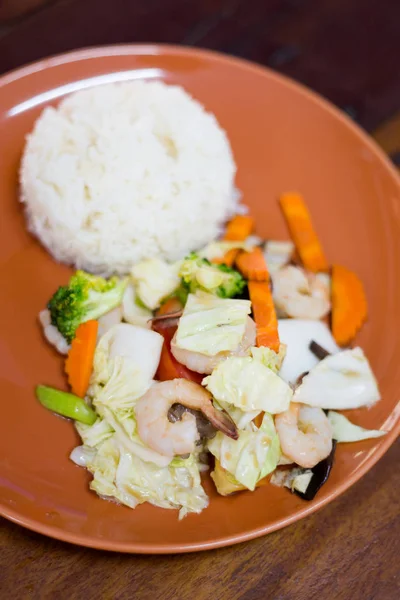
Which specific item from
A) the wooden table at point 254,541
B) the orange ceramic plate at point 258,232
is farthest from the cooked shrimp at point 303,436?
the wooden table at point 254,541

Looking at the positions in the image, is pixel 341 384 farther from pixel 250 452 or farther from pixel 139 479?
pixel 139 479

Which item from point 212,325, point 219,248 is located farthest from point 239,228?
point 212,325

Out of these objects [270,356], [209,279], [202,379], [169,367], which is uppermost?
[209,279]

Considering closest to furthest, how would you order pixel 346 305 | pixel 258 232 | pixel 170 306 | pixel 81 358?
pixel 81 358 < pixel 170 306 < pixel 346 305 < pixel 258 232

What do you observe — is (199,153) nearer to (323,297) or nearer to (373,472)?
(323,297)

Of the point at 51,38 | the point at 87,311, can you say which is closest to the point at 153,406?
the point at 87,311

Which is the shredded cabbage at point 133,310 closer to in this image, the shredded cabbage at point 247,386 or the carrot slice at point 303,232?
the shredded cabbage at point 247,386
